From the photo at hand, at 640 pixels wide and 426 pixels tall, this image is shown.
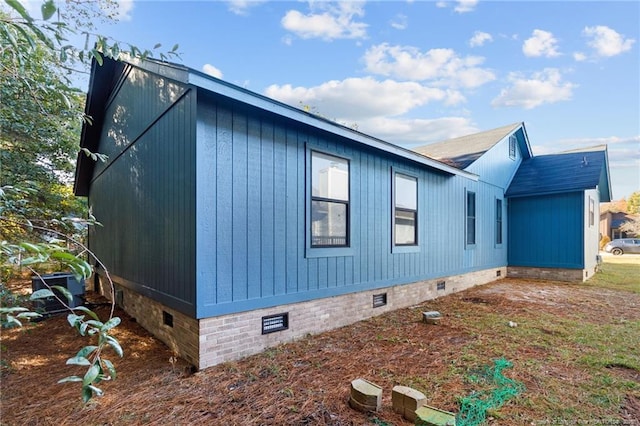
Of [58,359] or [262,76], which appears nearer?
[58,359]

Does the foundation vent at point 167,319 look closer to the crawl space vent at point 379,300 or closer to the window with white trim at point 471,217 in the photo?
the crawl space vent at point 379,300

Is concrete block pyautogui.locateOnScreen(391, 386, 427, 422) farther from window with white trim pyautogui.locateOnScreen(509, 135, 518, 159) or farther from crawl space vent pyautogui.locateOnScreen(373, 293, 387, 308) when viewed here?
window with white trim pyautogui.locateOnScreen(509, 135, 518, 159)

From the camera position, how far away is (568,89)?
1446 cm

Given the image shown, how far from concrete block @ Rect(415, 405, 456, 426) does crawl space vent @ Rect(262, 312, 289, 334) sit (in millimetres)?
2208

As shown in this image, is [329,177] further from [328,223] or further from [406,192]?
[406,192]

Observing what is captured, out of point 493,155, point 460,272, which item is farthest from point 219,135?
point 493,155

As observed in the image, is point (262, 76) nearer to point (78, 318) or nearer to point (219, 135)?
point (219, 135)

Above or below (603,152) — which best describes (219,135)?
below

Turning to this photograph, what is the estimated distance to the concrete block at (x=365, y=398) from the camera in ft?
8.84

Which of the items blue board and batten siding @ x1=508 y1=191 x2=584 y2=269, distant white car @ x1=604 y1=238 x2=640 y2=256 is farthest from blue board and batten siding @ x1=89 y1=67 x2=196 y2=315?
distant white car @ x1=604 y1=238 x2=640 y2=256

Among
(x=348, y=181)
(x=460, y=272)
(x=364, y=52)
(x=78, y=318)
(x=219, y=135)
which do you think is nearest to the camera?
(x=78, y=318)

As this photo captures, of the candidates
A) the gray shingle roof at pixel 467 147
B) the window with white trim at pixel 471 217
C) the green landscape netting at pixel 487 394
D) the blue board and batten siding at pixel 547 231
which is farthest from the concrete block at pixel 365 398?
the blue board and batten siding at pixel 547 231

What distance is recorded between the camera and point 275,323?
170 inches

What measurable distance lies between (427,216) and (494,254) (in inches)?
176
